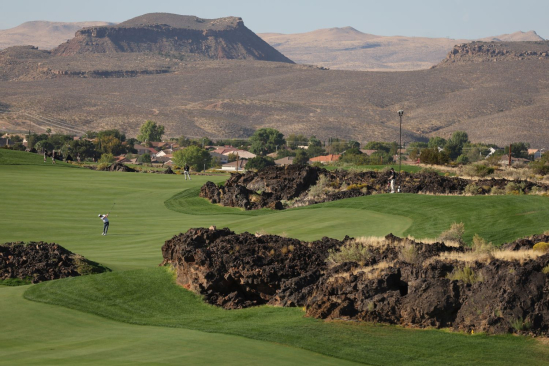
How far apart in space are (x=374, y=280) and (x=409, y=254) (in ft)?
8.96

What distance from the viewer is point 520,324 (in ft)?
42.4

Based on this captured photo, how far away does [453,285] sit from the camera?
1385 cm

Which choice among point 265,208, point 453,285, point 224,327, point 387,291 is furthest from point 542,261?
point 265,208

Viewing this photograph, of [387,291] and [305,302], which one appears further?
[305,302]

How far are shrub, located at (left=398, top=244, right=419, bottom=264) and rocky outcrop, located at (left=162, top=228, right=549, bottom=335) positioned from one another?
21mm

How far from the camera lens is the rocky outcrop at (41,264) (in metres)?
21.3

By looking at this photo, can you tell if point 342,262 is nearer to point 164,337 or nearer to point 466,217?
point 164,337

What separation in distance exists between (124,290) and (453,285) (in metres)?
7.95

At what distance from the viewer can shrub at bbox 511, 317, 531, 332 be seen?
1291cm

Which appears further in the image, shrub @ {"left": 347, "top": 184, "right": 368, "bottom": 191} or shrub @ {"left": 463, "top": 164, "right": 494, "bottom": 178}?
shrub @ {"left": 463, "top": 164, "right": 494, "bottom": 178}

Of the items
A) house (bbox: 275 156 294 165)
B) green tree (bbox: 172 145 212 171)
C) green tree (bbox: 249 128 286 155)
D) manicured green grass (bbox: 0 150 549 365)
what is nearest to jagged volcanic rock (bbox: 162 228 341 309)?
manicured green grass (bbox: 0 150 549 365)

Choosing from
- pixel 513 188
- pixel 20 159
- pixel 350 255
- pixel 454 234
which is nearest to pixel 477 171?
pixel 513 188

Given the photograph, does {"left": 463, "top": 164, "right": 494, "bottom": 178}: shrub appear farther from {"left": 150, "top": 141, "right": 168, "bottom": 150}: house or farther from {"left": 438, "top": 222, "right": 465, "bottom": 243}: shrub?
{"left": 150, "top": 141, "right": 168, "bottom": 150}: house

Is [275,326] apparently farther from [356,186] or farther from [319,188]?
[319,188]
